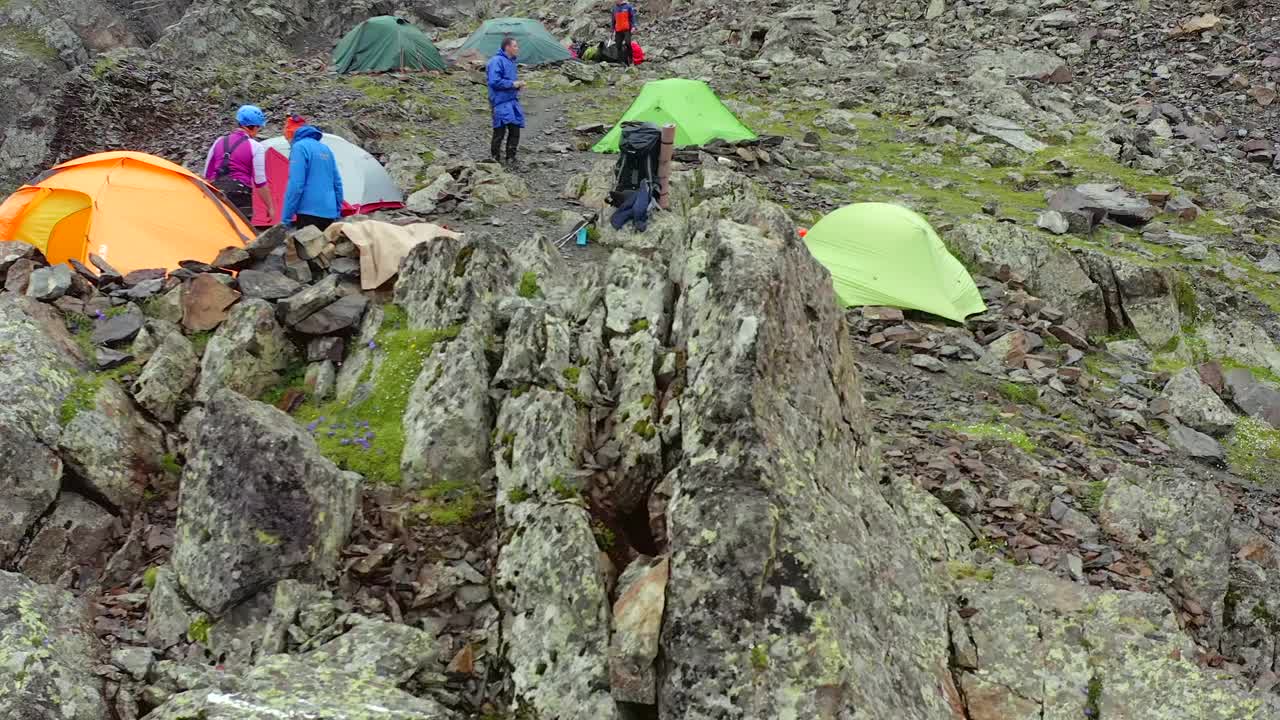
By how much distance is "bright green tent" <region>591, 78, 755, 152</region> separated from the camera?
24297 millimetres

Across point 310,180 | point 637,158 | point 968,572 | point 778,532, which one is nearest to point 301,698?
point 778,532

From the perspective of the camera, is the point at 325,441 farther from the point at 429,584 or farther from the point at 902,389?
the point at 902,389

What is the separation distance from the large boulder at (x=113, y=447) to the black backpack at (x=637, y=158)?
8.63 metres

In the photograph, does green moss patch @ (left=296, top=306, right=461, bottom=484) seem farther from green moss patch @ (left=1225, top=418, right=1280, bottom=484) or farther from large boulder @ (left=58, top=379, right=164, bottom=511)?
green moss patch @ (left=1225, top=418, right=1280, bottom=484)

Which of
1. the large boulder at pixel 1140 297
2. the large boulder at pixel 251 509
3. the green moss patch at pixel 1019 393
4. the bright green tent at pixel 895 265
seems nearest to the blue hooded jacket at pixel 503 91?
the bright green tent at pixel 895 265

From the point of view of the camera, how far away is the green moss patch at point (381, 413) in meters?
7.86

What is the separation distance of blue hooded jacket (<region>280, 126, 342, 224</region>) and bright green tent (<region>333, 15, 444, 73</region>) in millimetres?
22261

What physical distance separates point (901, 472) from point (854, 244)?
7.53 meters

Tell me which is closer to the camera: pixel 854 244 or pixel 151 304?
pixel 151 304

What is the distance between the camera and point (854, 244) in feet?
57.1

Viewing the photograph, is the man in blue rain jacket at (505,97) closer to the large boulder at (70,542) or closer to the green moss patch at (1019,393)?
the green moss patch at (1019,393)

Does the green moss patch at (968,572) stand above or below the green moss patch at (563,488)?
below

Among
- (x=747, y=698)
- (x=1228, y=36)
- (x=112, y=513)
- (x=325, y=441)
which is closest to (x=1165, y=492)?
(x=747, y=698)

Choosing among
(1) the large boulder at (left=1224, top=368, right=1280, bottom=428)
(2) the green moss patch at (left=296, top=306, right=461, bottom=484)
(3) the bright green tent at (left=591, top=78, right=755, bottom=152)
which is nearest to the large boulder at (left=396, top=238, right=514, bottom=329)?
(2) the green moss patch at (left=296, top=306, right=461, bottom=484)
